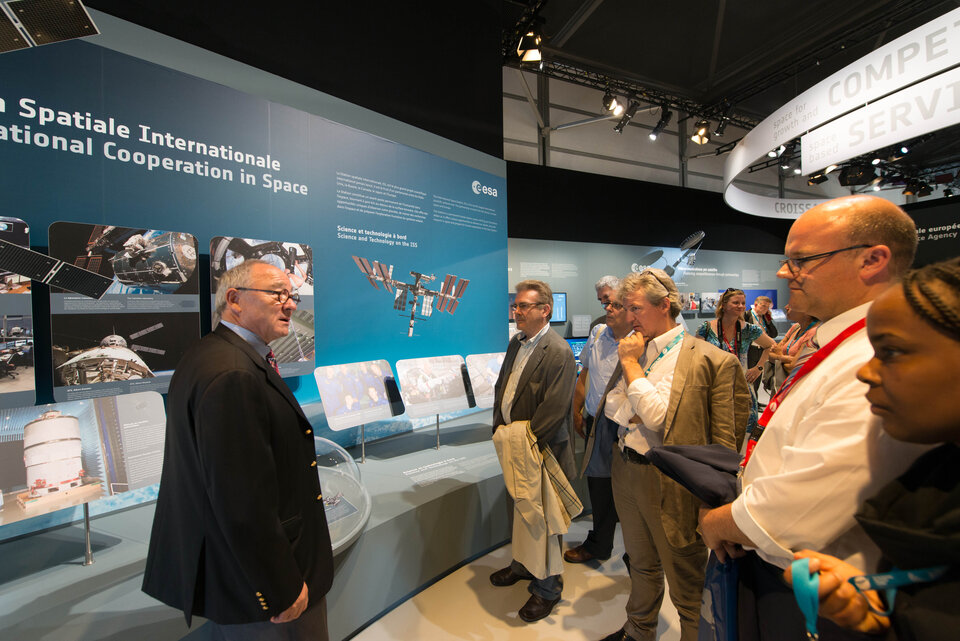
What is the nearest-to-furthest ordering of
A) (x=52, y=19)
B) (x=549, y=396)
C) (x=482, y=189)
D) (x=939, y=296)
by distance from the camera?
(x=939, y=296)
(x=52, y=19)
(x=549, y=396)
(x=482, y=189)

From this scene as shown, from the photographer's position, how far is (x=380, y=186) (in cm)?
366

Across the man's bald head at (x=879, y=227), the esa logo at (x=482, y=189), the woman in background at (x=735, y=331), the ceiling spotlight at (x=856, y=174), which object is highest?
the ceiling spotlight at (x=856, y=174)

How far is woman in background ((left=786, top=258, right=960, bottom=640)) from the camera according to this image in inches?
22.7

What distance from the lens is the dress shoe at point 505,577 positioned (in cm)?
273

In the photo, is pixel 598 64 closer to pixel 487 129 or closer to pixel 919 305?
pixel 487 129

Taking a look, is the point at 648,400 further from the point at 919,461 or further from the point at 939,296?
the point at 939,296

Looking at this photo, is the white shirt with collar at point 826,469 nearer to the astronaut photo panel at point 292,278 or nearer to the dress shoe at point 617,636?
the dress shoe at point 617,636

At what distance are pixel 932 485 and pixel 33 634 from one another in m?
2.39

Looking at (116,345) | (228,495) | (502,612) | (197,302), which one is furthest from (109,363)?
(502,612)

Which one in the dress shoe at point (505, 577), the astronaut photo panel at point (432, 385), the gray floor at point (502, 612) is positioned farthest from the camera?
the astronaut photo panel at point (432, 385)

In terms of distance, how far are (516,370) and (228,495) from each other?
5.70 ft

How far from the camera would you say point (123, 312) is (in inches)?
86.5

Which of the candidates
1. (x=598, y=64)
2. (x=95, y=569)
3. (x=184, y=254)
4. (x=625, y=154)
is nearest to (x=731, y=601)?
(x=95, y=569)

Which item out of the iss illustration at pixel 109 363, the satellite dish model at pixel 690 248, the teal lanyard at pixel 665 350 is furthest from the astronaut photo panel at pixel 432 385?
the satellite dish model at pixel 690 248
